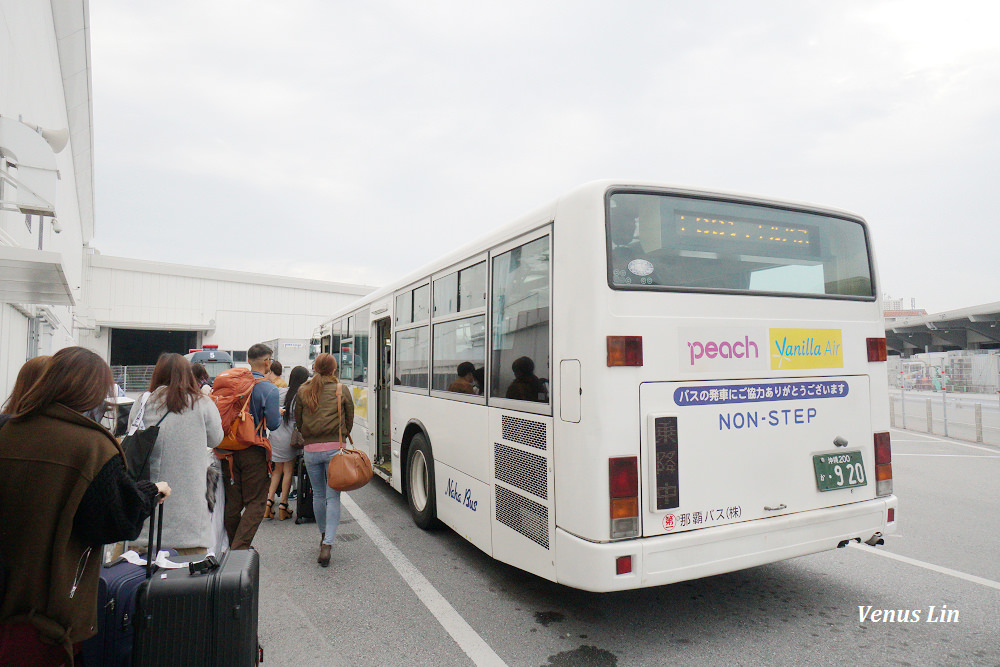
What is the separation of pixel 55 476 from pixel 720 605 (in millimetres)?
4081

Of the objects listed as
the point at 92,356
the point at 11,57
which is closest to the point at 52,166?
the point at 11,57

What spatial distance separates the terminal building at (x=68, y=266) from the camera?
595 centimetres

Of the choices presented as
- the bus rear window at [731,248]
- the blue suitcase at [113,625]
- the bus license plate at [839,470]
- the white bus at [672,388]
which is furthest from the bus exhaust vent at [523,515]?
the blue suitcase at [113,625]

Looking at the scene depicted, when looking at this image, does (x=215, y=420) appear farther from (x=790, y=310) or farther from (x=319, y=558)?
(x=790, y=310)

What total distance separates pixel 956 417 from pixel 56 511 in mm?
20188

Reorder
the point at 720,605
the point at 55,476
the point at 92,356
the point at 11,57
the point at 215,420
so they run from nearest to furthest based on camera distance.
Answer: the point at 55,476 < the point at 92,356 < the point at 215,420 < the point at 720,605 < the point at 11,57

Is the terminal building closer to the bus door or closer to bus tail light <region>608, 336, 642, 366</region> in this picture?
the bus door

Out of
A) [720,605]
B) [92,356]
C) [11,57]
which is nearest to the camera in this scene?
[92,356]

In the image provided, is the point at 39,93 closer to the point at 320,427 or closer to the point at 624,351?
the point at 320,427

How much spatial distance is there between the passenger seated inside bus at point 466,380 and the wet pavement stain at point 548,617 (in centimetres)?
173

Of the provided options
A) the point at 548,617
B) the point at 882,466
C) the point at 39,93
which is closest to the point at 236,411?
the point at 548,617

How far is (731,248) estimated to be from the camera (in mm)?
3781

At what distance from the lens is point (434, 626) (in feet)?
12.2

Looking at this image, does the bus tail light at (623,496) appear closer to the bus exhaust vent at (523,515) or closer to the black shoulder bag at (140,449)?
the bus exhaust vent at (523,515)
